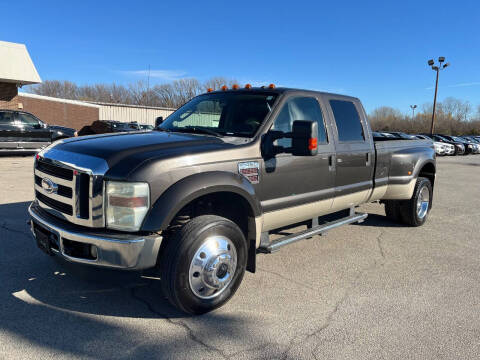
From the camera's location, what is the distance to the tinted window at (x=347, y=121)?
15.1 feet

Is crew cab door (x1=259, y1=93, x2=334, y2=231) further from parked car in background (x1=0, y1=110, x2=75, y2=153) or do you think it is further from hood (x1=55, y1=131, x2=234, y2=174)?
parked car in background (x1=0, y1=110, x2=75, y2=153)

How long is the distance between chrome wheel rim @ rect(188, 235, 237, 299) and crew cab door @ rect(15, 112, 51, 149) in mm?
13594

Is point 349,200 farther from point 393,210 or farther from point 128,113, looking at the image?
point 128,113

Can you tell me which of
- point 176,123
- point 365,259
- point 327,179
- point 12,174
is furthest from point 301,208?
point 12,174

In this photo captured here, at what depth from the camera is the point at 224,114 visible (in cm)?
418

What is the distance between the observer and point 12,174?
33.8 ft

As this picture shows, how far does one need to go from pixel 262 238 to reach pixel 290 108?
1346mm

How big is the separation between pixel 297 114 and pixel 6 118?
13.3m

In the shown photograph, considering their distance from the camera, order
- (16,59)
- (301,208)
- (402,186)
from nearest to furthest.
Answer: (301,208)
(402,186)
(16,59)

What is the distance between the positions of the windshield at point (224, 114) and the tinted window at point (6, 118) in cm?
1199

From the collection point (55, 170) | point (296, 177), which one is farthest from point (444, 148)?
point (55, 170)

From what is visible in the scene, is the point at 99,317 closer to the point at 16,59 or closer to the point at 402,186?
the point at 402,186

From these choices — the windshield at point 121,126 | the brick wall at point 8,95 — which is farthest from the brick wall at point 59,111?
the brick wall at point 8,95

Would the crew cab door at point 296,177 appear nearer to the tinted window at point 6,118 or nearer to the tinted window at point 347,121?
the tinted window at point 347,121
